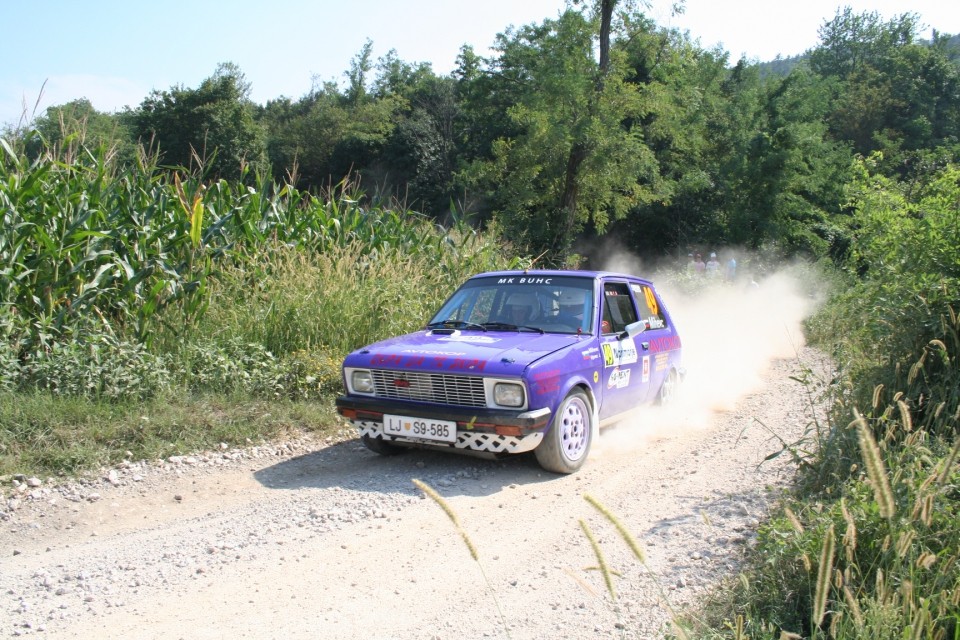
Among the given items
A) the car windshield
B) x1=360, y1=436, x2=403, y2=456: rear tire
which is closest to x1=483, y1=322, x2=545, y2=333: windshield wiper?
the car windshield

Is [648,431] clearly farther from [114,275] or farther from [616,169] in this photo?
[616,169]

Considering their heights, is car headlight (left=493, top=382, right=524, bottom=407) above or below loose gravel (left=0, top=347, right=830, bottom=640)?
above

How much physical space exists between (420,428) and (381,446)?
2.66 feet

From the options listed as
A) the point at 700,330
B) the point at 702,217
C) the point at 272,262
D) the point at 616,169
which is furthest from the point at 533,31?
the point at 272,262

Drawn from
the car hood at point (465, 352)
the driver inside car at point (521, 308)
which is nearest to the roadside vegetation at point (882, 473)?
the car hood at point (465, 352)

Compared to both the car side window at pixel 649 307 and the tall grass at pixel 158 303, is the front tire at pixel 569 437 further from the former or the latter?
the tall grass at pixel 158 303

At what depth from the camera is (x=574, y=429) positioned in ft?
21.2

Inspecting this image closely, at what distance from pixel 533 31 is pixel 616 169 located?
320 inches

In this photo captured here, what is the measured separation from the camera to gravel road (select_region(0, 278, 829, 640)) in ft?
12.5

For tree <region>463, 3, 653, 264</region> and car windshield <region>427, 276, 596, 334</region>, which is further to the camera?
tree <region>463, 3, 653, 264</region>

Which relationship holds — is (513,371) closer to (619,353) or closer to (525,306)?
(525,306)

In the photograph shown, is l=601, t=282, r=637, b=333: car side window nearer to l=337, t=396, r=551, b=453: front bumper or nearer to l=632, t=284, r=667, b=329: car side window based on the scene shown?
l=632, t=284, r=667, b=329: car side window

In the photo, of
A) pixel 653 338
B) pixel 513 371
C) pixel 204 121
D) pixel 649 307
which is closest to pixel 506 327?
pixel 513 371

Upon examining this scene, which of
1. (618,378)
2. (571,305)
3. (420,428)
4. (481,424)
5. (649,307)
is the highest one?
(571,305)
